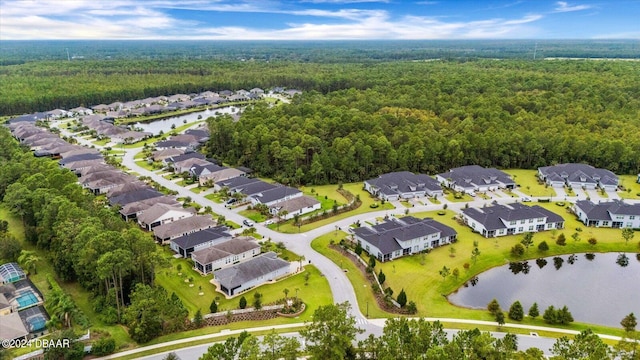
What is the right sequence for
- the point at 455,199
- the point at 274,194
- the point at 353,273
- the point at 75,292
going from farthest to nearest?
1. the point at 455,199
2. the point at 274,194
3. the point at 353,273
4. the point at 75,292

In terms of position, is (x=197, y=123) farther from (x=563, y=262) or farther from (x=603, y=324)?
(x=603, y=324)

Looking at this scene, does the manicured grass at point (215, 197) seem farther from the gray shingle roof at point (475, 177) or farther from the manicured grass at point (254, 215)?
the gray shingle roof at point (475, 177)

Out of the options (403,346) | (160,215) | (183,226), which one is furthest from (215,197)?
(403,346)

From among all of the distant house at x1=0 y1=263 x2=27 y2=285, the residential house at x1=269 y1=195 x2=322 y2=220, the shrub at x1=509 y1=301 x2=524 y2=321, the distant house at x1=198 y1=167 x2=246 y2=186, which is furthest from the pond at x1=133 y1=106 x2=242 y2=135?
the shrub at x1=509 y1=301 x2=524 y2=321

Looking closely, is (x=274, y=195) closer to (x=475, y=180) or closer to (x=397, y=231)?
(x=397, y=231)

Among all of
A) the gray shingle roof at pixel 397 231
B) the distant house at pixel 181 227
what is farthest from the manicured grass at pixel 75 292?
the gray shingle roof at pixel 397 231

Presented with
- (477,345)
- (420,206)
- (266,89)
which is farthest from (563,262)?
(266,89)
